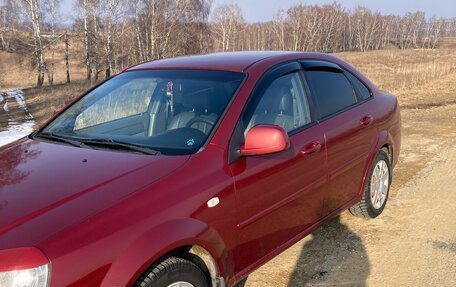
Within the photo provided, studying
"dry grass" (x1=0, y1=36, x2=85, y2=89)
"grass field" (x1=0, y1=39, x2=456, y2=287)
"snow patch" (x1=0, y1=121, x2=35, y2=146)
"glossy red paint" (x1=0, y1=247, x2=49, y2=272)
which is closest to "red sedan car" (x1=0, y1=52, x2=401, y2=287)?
"glossy red paint" (x1=0, y1=247, x2=49, y2=272)

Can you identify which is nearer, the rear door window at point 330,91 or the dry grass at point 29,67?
the rear door window at point 330,91

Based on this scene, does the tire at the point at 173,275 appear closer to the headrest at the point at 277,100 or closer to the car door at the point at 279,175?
the car door at the point at 279,175

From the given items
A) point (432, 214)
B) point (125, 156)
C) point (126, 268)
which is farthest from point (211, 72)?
point (432, 214)

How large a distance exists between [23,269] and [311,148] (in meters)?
2.05

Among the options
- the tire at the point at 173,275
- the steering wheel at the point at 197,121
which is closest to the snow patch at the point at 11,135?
the steering wheel at the point at 197,121

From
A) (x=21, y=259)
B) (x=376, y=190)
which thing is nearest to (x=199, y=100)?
(x=21, y=259)

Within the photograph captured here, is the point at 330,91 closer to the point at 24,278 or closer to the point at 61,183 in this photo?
the point at 61,183

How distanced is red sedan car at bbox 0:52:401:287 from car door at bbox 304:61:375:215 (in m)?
0.01

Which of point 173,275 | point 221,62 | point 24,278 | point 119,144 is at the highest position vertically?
point 221,62

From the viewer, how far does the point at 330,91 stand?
3.77 metres

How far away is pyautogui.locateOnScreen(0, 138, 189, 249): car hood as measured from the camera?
1.97 m

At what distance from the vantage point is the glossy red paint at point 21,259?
1779 mm

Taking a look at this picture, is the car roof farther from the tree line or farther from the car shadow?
the tree line

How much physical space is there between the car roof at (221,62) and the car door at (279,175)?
0.54 ft
